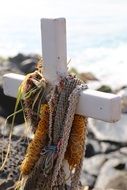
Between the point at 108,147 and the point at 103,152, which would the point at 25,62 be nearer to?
the point at 108,147

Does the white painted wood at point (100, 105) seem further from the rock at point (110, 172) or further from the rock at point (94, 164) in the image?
the rock at point (94, 164)

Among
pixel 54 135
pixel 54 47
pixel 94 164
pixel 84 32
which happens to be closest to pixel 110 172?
pixel 94 164

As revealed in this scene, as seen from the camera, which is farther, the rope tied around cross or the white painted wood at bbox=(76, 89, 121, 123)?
the rope tied around cross

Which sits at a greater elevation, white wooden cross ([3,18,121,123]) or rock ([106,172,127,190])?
white wooden cross ([3,18,121,123])

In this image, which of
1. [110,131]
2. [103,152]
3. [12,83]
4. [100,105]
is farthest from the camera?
[110,131]

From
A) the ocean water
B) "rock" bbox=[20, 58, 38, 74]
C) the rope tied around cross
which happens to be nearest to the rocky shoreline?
"rock" bbox=[20, 58, 38, 74]

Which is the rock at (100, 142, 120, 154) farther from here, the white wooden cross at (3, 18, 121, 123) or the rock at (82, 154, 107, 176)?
the white wooden cross at (3, 18, 121, 123)

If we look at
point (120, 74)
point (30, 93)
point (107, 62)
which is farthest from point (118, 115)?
point (107, 62)
